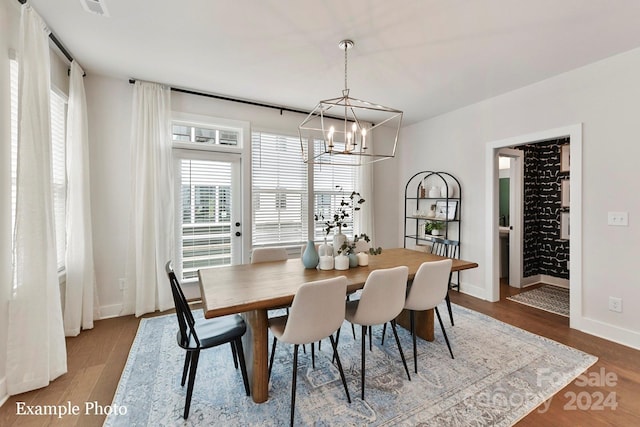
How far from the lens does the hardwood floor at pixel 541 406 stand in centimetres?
172

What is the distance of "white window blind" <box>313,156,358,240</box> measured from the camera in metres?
4.48

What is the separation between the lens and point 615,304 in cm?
269

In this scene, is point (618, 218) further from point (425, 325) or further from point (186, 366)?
point (186, 366)

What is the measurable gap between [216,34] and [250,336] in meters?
2.42

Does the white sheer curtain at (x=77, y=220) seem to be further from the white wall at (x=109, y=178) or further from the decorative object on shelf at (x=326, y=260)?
the decorative object on shelf at (x=326, y=260)

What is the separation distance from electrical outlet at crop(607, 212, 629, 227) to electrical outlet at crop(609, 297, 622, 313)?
715 mm

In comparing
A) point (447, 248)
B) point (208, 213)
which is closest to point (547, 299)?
point (447, 248)

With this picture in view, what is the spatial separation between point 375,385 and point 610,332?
2.50 meters

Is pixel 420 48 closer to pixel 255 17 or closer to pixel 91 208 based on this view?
pixel 255 17

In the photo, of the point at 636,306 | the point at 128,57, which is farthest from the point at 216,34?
the point at 636,306

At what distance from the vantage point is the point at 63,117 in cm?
287

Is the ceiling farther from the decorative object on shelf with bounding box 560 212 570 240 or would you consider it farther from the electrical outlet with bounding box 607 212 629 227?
the decorative object on shelf with bounding box 560 212 570 240

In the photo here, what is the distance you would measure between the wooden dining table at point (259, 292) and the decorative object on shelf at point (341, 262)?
0.05 meters

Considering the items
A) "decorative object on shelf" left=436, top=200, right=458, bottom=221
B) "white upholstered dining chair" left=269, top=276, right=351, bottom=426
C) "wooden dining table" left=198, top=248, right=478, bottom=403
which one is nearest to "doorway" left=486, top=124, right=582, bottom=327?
"decorative object on shelf" left=436, top=200, right=458, bottom=221
